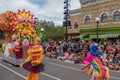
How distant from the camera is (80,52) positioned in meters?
24.7

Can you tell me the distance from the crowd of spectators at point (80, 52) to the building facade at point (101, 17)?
8.78 metres

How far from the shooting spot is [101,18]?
38594 millimetres

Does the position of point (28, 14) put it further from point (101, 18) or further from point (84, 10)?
point (84, 10)

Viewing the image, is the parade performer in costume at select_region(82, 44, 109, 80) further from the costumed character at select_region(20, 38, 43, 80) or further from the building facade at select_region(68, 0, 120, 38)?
the building facade at select_region(68, 0, 120, 38)

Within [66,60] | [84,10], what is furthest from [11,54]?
[84,10]

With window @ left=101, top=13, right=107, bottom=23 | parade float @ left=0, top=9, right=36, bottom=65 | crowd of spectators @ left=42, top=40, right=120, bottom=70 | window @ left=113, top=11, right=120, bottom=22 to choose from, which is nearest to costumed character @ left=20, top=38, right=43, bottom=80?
parade float @ left=0, top=9, right=36, bottom=65

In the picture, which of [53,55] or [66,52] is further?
[53,55]

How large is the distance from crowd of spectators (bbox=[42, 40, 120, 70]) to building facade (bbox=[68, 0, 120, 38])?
28.8ft

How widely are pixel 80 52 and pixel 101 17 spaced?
14.8 m

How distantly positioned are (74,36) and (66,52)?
21.8m

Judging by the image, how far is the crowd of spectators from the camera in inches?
791

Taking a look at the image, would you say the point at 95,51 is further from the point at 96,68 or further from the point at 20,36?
the point at 20,36

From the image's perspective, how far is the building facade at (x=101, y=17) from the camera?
3625cm

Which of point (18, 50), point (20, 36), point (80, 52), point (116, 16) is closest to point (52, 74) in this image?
point (18, 50)
